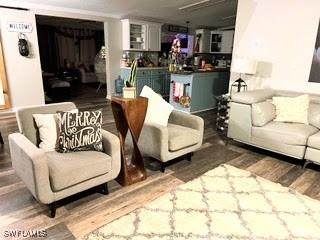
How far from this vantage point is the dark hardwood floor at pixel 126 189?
1.85 metres

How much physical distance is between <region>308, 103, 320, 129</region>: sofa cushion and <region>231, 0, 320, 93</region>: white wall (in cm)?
44

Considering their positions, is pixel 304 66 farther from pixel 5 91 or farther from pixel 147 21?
pixel 5 91

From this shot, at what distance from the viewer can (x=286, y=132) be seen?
2852mm

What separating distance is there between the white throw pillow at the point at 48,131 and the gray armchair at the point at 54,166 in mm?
71

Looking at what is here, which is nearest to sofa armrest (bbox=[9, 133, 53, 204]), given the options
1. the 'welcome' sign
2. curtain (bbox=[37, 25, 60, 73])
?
the 'welcome' sign

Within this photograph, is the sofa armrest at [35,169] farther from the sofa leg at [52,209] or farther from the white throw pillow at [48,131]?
the white throw pillow at [48,131]

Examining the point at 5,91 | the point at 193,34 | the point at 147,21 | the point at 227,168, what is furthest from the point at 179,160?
the point at 193,34

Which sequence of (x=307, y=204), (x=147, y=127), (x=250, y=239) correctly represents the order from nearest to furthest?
(x=250, y=239) → (x=307, y=204) → (x=147, y=127)

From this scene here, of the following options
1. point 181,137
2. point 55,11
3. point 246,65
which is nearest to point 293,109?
point 246,65

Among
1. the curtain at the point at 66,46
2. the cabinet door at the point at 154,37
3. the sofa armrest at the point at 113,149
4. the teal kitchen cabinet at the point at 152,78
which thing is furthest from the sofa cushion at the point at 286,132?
the curtain at the point at 66,46

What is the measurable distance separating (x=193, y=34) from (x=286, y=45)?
5258 millimetres

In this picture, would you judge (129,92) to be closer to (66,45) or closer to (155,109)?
(155,109)

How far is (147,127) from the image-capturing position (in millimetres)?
2588

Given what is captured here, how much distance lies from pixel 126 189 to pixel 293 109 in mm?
2406
